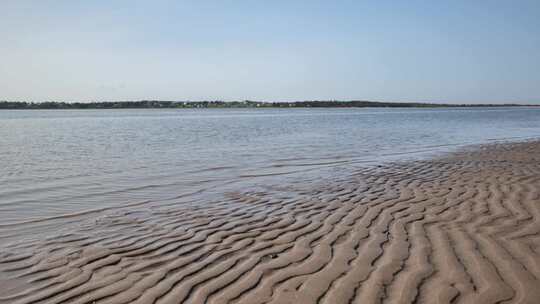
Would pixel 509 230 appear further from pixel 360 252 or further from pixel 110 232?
pixel 110 232

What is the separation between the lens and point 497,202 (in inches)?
294

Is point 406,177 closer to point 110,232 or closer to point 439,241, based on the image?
point 439,241

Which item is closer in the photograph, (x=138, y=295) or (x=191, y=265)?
(x=138, y=295)

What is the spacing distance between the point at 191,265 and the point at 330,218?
9.01 ft

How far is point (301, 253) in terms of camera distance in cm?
510

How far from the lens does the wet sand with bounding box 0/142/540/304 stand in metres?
3.98

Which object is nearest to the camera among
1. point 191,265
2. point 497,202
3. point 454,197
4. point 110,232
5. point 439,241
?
point 191,265

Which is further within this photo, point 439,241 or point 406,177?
point 406,177

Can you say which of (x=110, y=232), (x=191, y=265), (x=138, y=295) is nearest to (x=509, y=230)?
(x=191, y=265)

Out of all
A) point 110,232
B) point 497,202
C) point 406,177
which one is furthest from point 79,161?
point 497,202

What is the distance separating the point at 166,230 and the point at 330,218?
251 centimetres

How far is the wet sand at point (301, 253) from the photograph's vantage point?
13.1 ft

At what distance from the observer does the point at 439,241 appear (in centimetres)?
539

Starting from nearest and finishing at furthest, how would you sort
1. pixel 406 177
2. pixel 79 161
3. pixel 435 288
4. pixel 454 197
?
pixel 435 288 → pixel 454 197 → pixel 406 177 → pixel 79 161
